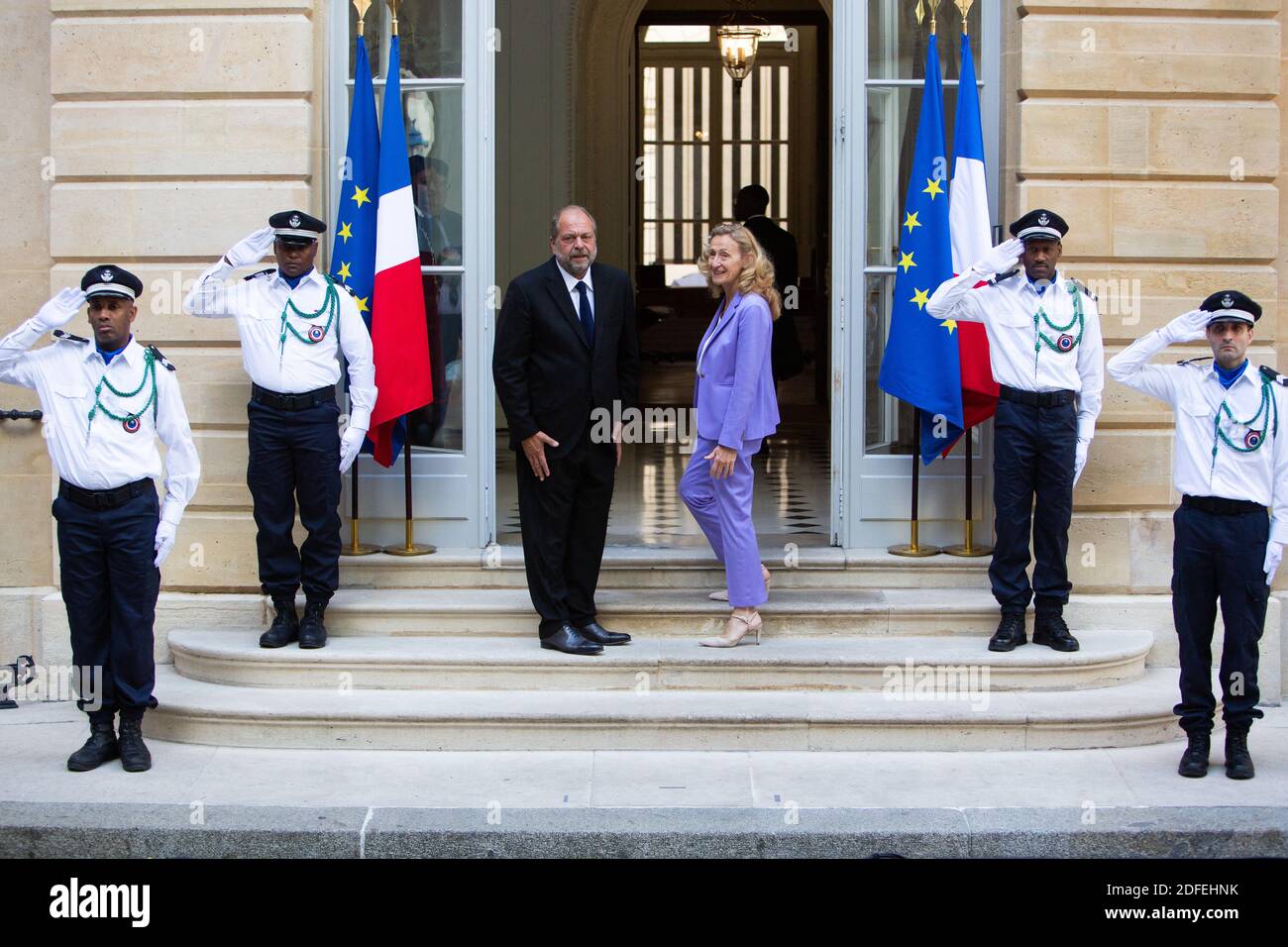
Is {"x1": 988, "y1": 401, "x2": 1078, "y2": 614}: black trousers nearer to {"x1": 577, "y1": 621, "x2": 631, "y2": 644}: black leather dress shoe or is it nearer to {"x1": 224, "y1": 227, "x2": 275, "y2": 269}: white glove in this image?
{"x1": 577, "y1": 621, "x2": 631, "y2": 644}: black leather dress shoe

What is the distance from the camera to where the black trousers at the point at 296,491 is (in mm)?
8164

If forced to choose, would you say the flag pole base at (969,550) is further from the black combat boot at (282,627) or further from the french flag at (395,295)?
the black combat boot at (282,627)

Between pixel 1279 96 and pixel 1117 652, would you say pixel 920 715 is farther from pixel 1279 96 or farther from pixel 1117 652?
pixel 1279 96

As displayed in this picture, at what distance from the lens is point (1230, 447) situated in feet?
23.5

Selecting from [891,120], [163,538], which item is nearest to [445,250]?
[891,120]

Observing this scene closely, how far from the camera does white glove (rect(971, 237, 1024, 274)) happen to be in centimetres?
802

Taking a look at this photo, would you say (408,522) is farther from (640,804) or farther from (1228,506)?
(1228,506)

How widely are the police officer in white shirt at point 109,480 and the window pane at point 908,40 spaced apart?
417 centimetres

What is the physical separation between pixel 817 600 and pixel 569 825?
2.41 meters

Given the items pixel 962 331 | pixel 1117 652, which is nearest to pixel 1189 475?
pixel 1117 652

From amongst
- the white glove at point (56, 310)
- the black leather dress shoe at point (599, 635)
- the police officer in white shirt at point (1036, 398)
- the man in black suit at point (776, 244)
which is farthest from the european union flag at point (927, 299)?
the white glove at point (56, 310)

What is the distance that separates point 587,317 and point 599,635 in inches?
59.1

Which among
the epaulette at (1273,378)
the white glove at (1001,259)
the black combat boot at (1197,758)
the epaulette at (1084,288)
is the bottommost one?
the black combat boot at (1197,758)

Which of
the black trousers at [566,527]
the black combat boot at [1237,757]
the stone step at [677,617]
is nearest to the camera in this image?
the black combat boot at [1237,757]
